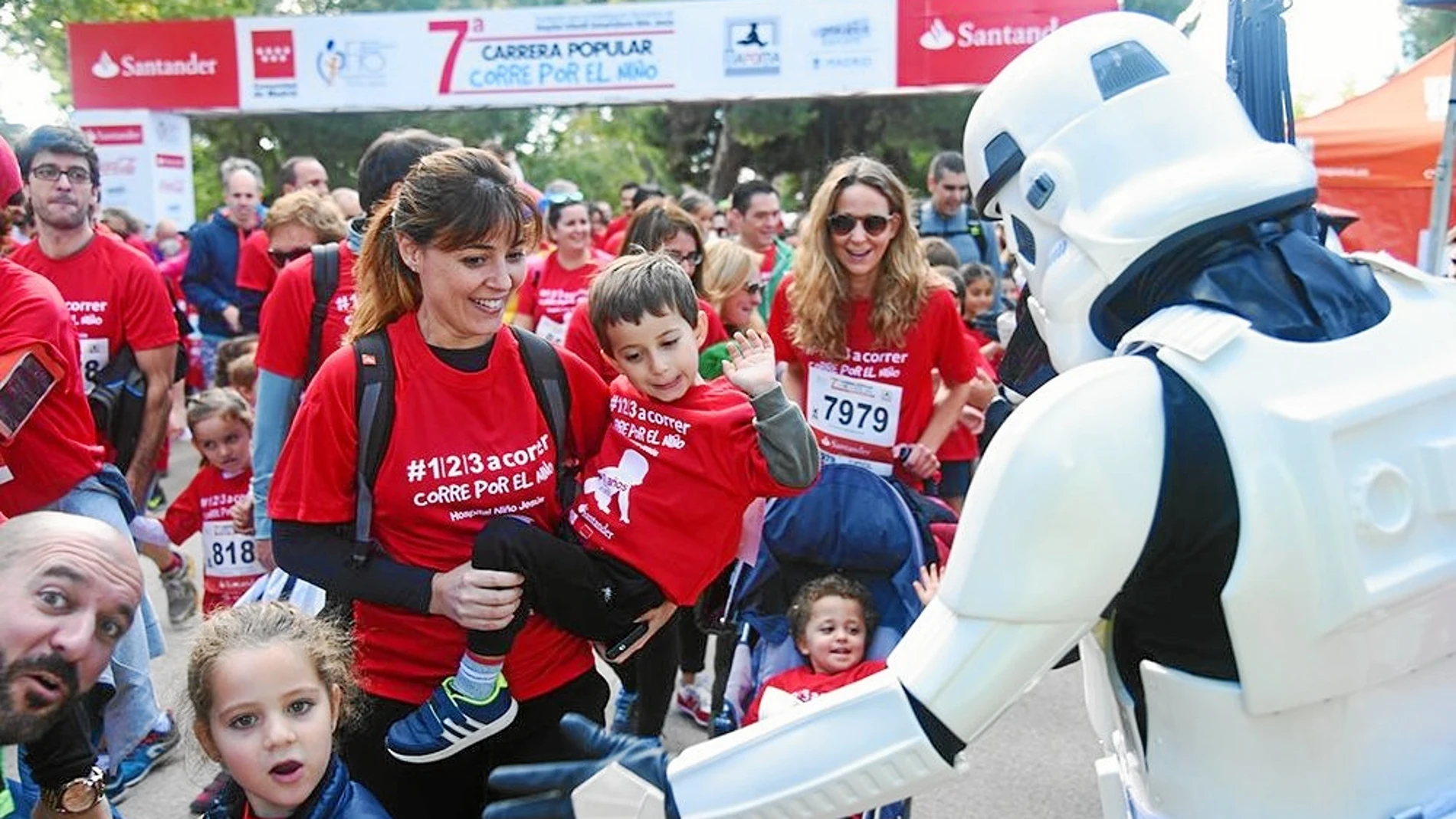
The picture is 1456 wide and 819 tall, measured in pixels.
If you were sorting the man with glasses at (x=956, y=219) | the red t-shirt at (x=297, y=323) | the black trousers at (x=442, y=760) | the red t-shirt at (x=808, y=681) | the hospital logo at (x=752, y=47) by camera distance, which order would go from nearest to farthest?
1. the black trousers at (x=442, y=760)
2. the red t-shirt at (x=808, y=681)
3. the red t-shirt at (x=297, y=323)
4. the man with glasses at (x=956, y=219)
5. the hospital logo at (x=752, y=47)

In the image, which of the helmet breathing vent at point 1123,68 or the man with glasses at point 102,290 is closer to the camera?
the helmet breathing vent at point 1123,68

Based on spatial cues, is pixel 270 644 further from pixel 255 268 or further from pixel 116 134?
pixel 116 134

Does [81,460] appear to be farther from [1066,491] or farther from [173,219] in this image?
[173,219]

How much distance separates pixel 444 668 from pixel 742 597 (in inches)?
43.4

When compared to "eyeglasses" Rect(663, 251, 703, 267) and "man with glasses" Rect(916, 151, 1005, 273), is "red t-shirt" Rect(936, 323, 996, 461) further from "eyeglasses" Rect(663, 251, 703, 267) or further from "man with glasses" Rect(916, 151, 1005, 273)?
"man with glasses" Rect(916, 151, 1005, 273)

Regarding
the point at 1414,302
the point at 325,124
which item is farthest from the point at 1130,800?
the point at 325,124

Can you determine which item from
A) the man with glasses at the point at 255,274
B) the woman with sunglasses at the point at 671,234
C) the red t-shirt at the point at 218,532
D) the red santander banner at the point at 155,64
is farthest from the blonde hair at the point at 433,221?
the red santander banner at the point at 155,64

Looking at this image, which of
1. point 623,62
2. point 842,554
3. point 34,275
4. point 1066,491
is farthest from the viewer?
point 623,62

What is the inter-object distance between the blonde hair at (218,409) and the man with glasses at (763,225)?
2.59 metres

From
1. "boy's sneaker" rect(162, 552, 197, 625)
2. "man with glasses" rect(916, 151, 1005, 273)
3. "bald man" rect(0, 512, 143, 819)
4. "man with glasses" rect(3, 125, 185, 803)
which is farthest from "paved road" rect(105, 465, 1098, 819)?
"man with glasses" rect(916, 151, 1005, 273)

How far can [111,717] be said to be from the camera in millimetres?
2949

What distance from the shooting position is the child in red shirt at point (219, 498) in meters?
4.30

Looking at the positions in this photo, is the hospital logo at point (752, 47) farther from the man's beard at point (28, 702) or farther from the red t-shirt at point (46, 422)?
the man's beard at point (28, 702)

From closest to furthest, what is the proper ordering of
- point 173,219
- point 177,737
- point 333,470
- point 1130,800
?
point 1130,800
point 333,470
point 177,737
point 173,219
